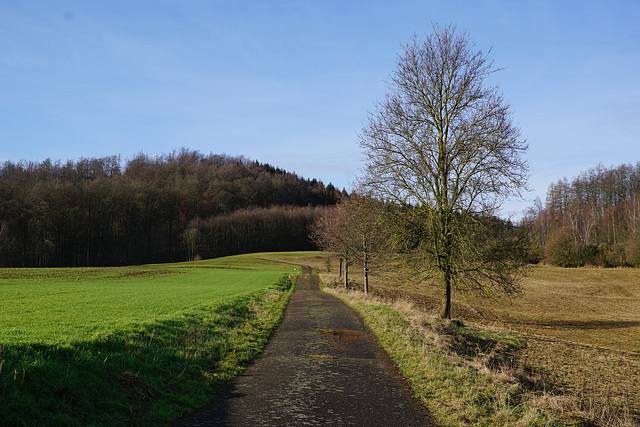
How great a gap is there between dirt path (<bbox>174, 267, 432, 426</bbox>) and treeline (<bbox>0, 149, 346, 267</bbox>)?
70614 mm

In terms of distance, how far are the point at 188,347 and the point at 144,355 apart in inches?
50.7

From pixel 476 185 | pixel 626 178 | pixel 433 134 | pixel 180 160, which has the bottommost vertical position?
pixel 476 185

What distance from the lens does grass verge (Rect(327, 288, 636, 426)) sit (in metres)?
5.56

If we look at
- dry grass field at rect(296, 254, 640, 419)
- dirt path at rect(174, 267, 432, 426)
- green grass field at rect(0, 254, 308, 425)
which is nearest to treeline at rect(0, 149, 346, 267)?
dry grass field at rect(296, 254, 640, 419)

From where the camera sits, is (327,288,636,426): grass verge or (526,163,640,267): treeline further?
(526,163,640,267): treeline

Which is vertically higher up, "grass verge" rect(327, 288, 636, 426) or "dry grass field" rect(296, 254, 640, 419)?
"grass verge" rect(327, 288, 636, 426)

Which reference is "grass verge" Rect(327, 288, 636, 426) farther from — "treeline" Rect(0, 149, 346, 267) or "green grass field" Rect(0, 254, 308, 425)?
"treeline" Rect(0, 149, 346, 267)

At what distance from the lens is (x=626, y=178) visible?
81.0 m

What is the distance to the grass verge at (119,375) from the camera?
204 inches

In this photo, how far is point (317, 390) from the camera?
6.86 metres

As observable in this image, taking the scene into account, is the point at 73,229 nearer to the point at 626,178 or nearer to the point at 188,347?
the point at 188,347

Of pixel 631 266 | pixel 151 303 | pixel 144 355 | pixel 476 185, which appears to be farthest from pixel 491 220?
pixel 631 266

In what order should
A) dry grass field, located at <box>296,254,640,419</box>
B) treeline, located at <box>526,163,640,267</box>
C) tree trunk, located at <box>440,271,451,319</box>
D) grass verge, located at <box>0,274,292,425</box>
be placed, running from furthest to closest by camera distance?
1. treeline, located at <box>526,163,640,267</box>
2. tree trunk, located at <box>440,271,451,319</box>
3. dry grass field, located at <box>296,254,640,419</box>
4. grass verge, located at <box>0,274,292,425</box>

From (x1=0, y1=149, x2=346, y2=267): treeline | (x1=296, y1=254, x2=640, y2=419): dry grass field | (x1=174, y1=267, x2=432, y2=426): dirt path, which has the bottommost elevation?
(x1=296, y1=254, x2=640, y2=419): dry grass field
